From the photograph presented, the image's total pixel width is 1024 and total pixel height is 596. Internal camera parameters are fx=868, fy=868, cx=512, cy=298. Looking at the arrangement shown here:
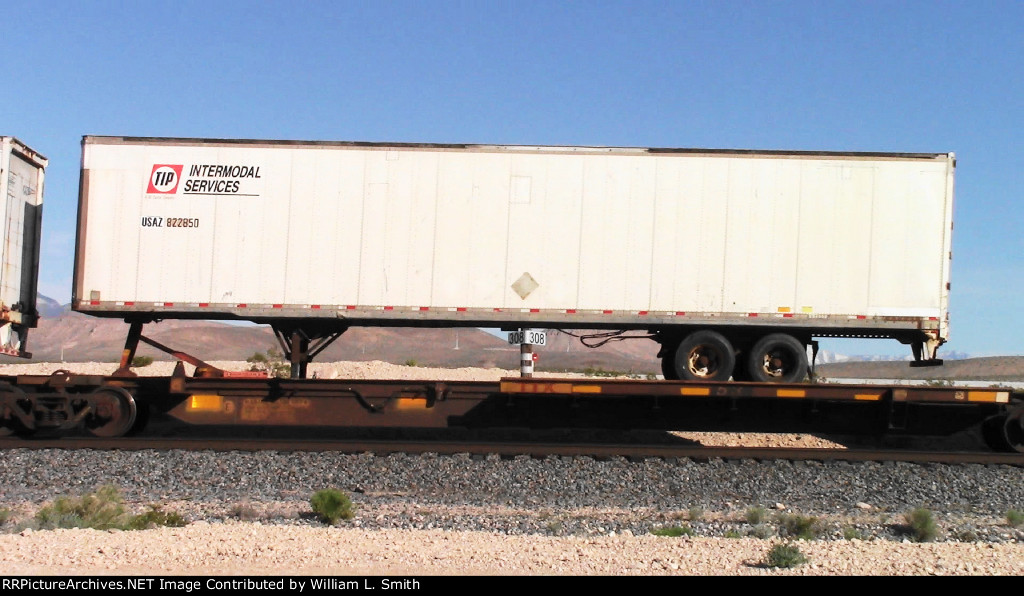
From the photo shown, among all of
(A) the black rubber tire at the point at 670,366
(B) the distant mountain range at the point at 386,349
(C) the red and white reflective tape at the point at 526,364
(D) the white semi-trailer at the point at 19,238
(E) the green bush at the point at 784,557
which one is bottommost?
(B) the distant mountain range at the point at 386,349

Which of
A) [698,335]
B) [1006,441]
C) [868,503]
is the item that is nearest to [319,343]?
[698,335]

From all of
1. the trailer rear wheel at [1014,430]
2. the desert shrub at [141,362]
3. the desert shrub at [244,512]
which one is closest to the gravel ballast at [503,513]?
the desert shrub at [244,512]

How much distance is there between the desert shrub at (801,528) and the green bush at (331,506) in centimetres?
391

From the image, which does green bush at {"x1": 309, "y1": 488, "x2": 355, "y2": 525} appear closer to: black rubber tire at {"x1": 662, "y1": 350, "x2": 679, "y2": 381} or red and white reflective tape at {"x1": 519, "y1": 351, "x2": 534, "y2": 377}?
black rubber tire at {"x1": 662, "y1": 350, "x2": 679, "y2": 381}

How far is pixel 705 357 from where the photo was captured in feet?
40.5

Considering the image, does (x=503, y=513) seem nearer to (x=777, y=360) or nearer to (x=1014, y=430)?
(x=777, y=360)

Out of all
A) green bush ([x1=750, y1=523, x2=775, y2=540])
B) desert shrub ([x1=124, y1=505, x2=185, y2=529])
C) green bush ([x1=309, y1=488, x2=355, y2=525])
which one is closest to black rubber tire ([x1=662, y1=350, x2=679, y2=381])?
green bush ([x1=750, y1=523, x2=775, y2=540])

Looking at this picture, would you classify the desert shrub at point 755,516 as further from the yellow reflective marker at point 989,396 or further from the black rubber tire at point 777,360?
the yellow reflective marker at point 989,396

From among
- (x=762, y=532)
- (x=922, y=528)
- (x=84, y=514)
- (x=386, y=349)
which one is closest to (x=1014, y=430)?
(x=922, y=528)

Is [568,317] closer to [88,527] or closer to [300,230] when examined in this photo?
[300,230]

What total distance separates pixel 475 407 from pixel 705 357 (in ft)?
11.0

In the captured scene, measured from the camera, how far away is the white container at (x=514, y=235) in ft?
39.8

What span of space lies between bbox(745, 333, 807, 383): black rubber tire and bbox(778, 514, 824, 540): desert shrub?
4.44m

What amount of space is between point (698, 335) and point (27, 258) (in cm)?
975
